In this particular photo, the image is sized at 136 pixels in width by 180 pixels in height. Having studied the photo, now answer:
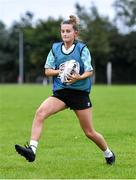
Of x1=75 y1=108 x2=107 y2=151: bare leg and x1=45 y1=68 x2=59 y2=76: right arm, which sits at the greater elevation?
x1=45 y1=68 x2=59 y2=76: right arm

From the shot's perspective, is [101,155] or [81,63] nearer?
[81,63]

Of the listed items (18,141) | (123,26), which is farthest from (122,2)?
(18,141)

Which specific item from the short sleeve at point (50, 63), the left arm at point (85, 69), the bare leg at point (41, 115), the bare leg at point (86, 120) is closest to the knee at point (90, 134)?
the bare leg at point (86, 120)

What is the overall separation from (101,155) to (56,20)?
94.2m

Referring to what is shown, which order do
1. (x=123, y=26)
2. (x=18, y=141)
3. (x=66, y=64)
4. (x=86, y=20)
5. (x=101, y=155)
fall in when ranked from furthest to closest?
(x=123, y=26), (x=86, y=20), (x=18, y=141), (x=101, y=155), (x=66, y=64)

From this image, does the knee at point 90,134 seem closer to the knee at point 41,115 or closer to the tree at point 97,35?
the knee at point 41,115

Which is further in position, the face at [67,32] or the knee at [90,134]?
the knee at [90,134]

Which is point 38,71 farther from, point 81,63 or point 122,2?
point 81,63

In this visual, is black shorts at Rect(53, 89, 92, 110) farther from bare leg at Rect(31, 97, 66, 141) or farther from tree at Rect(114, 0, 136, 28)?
tree at Rect(114, 0, 136, 28)

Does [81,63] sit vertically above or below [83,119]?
above

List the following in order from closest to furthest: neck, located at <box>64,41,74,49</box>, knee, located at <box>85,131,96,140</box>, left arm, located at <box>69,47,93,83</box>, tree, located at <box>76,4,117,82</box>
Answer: left arm, located at <box>69,47,93,83</box>, neck, located at <box>64,41,74,49</box>, knee, located at <box>85,131,96,140</box>, tree, located at <box>76,4,117,82</box>

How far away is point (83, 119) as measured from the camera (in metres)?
9.24

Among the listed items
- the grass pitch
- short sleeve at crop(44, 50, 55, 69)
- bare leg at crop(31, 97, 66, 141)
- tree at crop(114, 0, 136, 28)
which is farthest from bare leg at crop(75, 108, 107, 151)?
tree at crop(114, 0, 136, 28)

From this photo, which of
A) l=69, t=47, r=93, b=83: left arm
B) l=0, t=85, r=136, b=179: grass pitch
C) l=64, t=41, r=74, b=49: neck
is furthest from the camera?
l=64, t=41, r=74, b=49: neck
